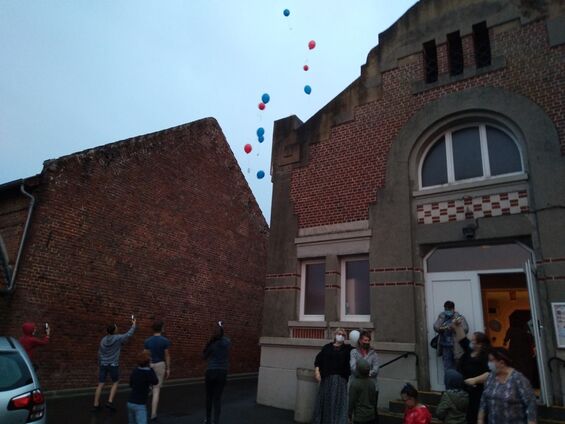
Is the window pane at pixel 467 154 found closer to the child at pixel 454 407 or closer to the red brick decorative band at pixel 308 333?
the red brick decorative band at pixel 308 333

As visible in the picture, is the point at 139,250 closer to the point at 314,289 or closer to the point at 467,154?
the point at 314,289

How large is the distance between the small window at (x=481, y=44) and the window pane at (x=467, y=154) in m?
1.51

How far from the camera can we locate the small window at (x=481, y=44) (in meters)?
9.25

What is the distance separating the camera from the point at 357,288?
31.9 feet

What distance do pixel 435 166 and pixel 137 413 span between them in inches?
299

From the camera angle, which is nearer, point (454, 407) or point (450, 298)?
point (454, 407)

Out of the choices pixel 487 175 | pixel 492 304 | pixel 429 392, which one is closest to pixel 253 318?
pixel 492 304

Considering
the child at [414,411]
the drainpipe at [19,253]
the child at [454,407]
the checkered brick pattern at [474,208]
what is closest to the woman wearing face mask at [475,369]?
the child at [454,407]

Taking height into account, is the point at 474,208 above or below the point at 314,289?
above

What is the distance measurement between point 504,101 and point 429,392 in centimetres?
596

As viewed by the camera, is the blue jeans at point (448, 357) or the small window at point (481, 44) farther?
the small window at point (481, 44)

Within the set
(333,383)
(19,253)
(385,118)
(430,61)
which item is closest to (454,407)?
(333,383)

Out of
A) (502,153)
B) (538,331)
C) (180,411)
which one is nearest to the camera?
(538,331)

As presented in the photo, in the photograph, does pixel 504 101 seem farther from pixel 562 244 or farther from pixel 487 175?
pixel 562 244
